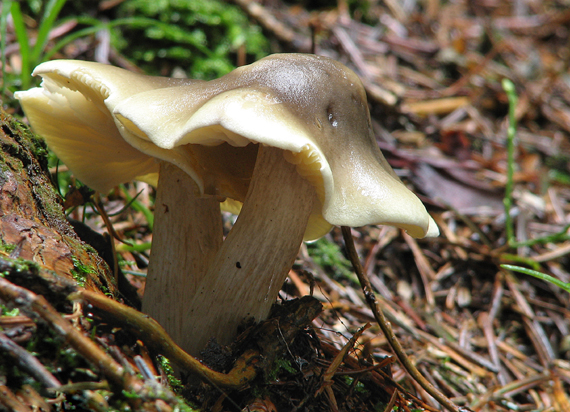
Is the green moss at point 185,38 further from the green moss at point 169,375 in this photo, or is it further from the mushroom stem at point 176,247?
the green moss at point 169,375

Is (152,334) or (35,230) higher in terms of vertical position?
(35,230)

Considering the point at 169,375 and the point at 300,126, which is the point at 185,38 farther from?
the point at 169,375

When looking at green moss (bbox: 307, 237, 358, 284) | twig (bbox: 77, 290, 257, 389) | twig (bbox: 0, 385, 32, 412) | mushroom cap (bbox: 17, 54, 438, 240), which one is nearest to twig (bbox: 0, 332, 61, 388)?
twig (bbox: 0, 385, 32, 412)

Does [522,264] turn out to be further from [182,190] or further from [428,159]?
[182,190]

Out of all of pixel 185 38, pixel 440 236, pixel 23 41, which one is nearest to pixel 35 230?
pixel 23 41

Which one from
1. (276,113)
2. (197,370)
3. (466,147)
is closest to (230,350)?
(197,370)

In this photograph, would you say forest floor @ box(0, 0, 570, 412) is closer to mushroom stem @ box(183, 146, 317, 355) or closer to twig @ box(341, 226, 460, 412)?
twig @ box(341, 226, 460, 412)

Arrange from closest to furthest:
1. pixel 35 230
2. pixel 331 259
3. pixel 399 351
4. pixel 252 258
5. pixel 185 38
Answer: pixel 35 230, pixel 252 258, pixel 399 351, pixel 331 259, pixel 185 38
